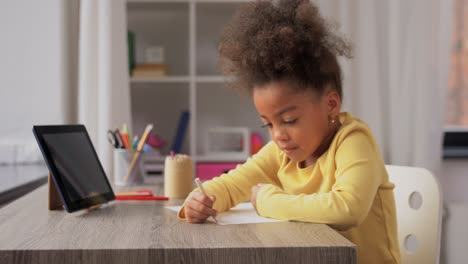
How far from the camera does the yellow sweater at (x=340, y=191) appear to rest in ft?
3.77

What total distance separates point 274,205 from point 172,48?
2.09m

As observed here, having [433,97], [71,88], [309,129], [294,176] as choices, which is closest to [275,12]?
[309,129]

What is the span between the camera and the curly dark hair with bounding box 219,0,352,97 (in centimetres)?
124

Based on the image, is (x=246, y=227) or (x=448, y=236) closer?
(x=246, y=227)

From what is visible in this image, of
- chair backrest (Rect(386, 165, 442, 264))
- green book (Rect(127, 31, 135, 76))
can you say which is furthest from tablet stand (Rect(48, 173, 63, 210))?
green book (Rect(127, 31, 135, 76))

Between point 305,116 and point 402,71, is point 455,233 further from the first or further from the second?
point 305,116

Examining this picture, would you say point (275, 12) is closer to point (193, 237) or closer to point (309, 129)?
point (309, 129)

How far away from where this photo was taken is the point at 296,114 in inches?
49.5

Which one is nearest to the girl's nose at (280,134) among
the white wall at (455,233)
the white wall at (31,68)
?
the white wall at (31,68)

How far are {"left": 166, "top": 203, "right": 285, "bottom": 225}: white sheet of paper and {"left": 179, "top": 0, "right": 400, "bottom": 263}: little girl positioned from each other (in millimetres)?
21

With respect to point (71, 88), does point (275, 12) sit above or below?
above

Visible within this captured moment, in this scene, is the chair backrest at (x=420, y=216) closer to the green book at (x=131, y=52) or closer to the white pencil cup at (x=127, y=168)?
the white pencil cup at (x=127, y=168)

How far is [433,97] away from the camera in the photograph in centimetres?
296

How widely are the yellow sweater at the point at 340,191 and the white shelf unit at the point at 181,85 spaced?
5.46 feet
